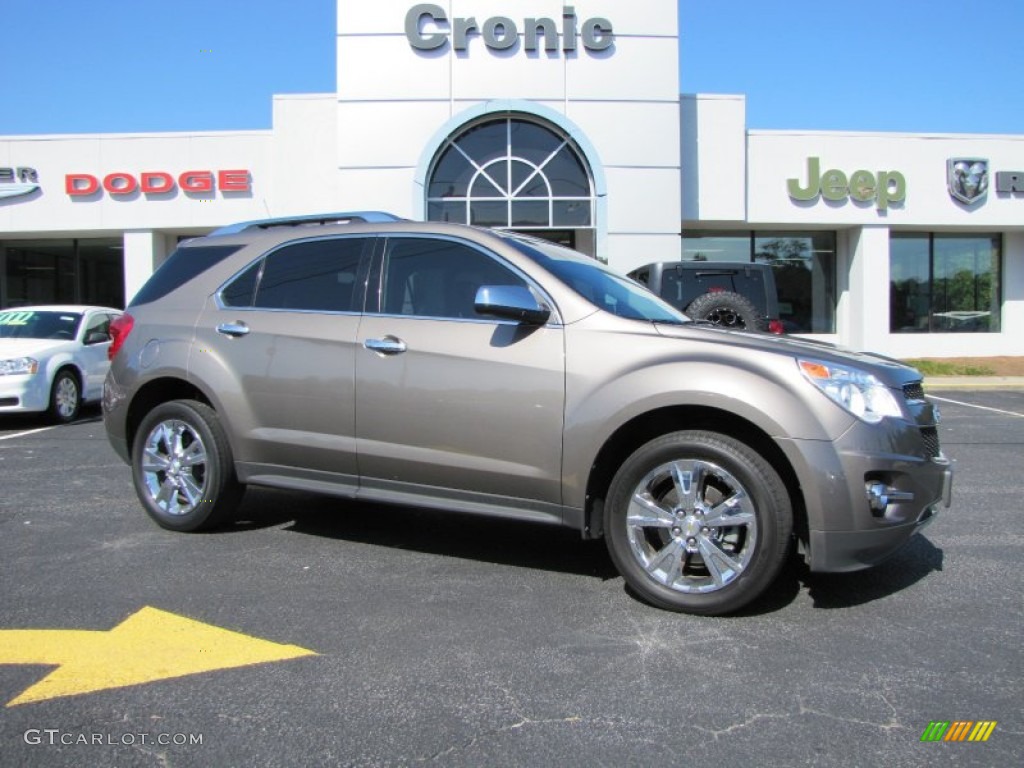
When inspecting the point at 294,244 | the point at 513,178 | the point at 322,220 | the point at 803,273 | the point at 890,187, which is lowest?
the point at 294,244

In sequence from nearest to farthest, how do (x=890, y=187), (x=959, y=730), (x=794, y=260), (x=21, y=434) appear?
(x=959, y=730)
(x=21, y=434)
(x=890, y=187)
(x=794, y=260)

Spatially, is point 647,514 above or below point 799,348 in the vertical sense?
below

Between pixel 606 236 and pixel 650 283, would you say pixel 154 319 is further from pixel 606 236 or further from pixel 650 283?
pixel 606 236

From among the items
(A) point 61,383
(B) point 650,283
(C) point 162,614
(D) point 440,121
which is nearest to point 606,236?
(D) point 440,121

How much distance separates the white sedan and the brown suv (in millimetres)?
5693

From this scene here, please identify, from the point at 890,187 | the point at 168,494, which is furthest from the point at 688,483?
the point at 890,187

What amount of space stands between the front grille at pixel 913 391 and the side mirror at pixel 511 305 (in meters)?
1.70

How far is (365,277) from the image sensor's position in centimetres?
457

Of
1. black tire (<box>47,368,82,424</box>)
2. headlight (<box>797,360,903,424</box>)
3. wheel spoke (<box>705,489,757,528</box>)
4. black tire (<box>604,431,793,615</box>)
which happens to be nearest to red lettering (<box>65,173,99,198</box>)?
black tire (<box>47,368,82,424</box>)

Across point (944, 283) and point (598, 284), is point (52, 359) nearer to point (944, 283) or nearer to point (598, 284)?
point (598, 284)

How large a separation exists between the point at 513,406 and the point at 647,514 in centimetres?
83

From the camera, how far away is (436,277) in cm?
439

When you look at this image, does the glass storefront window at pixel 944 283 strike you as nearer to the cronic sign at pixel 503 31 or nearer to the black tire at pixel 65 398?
the cronic sign at pixel 503 31

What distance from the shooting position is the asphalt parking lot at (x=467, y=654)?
8.39ft
